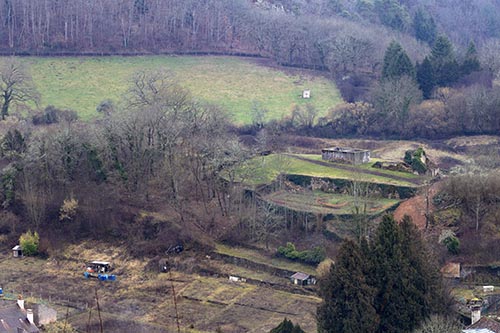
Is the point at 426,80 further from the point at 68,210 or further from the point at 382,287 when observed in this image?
the point at 382,287

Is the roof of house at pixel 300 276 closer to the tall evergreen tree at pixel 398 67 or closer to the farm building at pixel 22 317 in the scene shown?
the farm building at pixel 22 317

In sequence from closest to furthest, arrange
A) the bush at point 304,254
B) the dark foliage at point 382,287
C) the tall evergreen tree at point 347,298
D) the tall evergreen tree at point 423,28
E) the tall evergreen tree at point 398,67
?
the tall evergreen tree at point 347,298, the dark foliage at point 382,287, the bush at point 304,254, the tall evergreen tree at point 398,67, the tall evergreen tree at point 423,28

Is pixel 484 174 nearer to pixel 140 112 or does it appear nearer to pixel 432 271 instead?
pixel 432 271

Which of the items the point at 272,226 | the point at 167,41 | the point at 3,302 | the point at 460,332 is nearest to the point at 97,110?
the point at 167,41

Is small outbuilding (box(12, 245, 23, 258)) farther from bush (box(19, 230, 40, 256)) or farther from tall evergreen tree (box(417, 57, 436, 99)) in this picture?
tall evergreen tree (box(417, 57, 436, 99))

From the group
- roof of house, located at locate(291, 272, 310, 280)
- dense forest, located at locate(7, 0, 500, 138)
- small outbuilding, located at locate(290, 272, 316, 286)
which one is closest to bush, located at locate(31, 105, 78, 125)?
dense forest, located at locate(7, 0, 500, 138)

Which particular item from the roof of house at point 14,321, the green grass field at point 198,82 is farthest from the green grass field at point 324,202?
the roof of house at point 14,321
